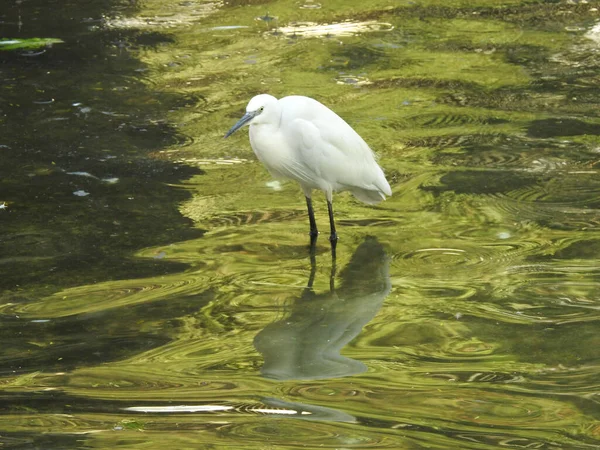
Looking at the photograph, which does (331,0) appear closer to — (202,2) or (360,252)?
(202,2)

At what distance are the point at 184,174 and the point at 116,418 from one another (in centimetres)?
325

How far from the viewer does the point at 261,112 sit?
5.58m

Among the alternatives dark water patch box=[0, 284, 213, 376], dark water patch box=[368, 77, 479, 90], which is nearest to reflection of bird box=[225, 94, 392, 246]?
dark water patch box=[0, 284, 213, 376]

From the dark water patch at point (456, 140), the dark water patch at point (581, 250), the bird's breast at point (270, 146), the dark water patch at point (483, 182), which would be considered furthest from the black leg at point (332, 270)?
the dark water patch at point (456, 140)

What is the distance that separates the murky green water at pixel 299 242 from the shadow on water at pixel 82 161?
2 centimetres

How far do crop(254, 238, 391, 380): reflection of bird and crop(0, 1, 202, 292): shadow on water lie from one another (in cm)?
92

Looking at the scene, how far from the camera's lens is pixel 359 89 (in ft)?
27.8

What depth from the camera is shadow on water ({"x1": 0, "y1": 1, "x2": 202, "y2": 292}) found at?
5711 mm

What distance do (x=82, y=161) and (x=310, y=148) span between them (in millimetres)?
2096

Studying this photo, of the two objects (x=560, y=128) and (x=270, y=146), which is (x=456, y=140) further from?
(x=270, y=146)

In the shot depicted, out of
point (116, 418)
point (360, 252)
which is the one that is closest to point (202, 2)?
point (360, 252)

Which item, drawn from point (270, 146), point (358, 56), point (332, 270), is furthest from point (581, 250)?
point (358, 56)

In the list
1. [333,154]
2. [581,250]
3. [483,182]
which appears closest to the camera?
[581,250]

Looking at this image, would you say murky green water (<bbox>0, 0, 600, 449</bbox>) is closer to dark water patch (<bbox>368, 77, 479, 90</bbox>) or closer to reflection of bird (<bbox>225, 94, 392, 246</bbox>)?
dark water patch (<bbox>368, 77, 479, 90</bbox>)
